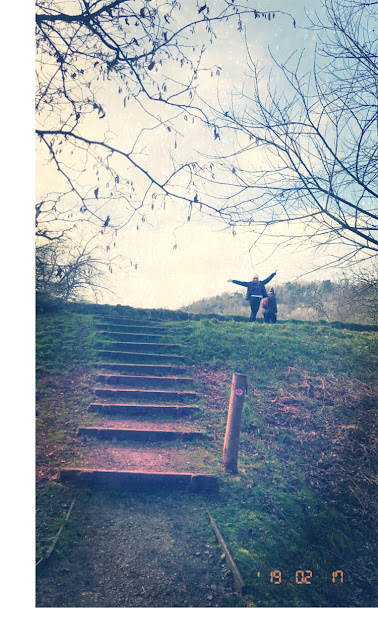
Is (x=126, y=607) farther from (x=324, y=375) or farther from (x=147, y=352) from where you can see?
(x=324, y=375)

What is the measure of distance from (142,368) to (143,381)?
0.48 meters

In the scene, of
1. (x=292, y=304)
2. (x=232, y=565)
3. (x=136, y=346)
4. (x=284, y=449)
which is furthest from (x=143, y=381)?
(x=292, y=304)

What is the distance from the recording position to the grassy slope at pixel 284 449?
3225 millimetres

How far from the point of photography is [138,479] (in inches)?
148

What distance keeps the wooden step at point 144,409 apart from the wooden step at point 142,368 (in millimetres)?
1111

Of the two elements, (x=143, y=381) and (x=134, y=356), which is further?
(x=134, y=356)

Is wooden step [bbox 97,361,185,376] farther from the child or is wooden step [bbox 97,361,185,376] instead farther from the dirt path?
the child

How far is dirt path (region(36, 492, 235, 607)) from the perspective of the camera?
2711 millimetres

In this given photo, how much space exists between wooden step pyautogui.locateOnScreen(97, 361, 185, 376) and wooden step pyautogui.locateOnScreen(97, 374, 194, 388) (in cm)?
21

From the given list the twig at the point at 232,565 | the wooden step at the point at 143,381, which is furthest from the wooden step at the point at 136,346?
the twig at the point at 232,565

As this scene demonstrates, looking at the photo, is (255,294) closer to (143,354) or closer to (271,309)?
(271,309)

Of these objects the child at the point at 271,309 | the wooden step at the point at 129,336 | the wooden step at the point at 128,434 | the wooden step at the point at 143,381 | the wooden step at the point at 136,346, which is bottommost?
the wooden step at the point at 128,434

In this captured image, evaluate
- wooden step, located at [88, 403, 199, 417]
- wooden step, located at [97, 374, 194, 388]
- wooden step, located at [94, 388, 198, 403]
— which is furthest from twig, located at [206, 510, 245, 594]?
wooden step, located at [97, 374, 194, 388]

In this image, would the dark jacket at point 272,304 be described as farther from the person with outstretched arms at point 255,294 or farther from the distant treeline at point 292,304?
the person with outstretched arms at point 255,294
